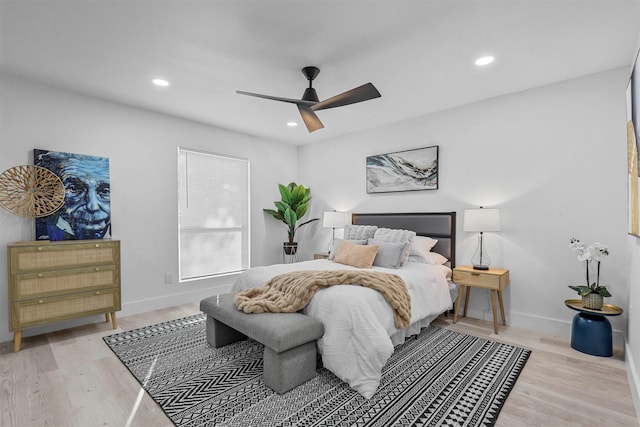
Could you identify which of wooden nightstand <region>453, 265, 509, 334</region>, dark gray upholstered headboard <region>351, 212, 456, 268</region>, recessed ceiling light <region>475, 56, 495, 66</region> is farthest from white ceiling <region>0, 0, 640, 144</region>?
wooden nightstand <region>453, 265, 509, 334</region>

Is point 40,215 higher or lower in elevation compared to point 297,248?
higher

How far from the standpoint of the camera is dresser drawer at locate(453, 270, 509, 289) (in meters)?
3.13

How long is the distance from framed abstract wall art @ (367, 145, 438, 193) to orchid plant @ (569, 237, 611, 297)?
1.60m

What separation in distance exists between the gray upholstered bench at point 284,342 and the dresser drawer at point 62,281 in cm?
174

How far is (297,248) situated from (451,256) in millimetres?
2810

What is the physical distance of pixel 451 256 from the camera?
12.4 feet

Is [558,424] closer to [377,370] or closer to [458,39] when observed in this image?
[377,370]

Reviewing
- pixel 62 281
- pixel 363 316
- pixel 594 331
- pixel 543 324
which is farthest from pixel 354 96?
pixel 62 281

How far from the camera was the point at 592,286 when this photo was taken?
277 cm

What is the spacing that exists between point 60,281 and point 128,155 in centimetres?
160

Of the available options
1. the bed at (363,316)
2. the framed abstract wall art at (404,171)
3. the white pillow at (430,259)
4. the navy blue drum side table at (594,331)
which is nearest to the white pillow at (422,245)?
the white pillow at (430,259)

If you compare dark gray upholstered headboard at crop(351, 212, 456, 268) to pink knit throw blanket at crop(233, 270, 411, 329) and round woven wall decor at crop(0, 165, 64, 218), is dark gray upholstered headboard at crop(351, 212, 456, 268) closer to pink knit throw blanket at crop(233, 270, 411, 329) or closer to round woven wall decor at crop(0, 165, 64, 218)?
pink knit throw blanket at crop(233, 270, 411, 329)

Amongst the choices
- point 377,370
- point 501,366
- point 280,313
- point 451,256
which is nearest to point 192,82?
point 280,313

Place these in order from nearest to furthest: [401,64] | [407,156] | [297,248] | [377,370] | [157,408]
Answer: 1. [157,408]
2. [377,370]
3. [401,64]
4. [407,156]
5. [297,248]
